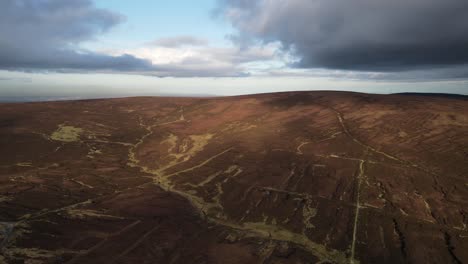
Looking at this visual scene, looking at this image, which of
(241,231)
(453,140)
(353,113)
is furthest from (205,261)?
(353,113)

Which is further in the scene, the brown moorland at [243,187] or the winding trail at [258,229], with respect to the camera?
the brown moorland at [243,187]

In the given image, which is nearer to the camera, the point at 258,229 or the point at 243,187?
the point at 258,229

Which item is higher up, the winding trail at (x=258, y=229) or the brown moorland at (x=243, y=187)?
the brown moorland at (x=243, y=187)

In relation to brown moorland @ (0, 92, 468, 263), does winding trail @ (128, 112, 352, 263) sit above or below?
below

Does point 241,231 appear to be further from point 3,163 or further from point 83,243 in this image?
point 3,163

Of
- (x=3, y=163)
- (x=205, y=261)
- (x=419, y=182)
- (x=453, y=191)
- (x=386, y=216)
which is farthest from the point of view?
(x=3, y=163)

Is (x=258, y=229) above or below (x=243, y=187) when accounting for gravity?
below

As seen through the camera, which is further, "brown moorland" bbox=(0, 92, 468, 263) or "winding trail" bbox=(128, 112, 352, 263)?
"brown moorland" bbox=(0, 92, 468, 263)

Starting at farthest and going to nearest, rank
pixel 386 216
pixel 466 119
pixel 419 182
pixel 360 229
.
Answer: pixel 466 119 → pixel 419 182 → pixel 386 216 → pixel 360 229
